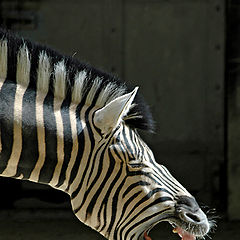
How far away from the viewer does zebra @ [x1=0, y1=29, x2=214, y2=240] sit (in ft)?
9.99

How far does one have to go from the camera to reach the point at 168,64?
26.2ft

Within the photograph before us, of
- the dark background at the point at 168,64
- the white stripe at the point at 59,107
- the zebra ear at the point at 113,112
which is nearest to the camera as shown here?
the zebra ear at the point at 113,112

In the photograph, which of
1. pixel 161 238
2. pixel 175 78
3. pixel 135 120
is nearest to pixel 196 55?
pixel 175 78

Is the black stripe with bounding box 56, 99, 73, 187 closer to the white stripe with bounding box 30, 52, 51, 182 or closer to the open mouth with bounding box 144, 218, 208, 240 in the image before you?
the white stripe with bounding box 30, 52, 51, 182

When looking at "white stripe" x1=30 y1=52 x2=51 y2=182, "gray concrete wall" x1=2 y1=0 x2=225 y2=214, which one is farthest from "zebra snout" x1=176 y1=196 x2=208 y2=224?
"gray concrete wall" x1=2 y1=0 x2=225 y2=214

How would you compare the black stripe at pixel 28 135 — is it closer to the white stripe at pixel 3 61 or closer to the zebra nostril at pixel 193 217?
the white stripe at pixel 3 61

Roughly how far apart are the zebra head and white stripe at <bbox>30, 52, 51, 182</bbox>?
0.23 meters

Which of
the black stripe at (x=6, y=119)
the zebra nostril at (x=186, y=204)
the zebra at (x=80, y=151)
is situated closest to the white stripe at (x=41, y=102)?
the zebra at (x=80, y=151)

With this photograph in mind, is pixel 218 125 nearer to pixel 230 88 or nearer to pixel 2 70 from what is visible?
pixel 230 88

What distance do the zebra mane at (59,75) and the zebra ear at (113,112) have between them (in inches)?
4.7

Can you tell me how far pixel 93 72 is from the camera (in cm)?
320

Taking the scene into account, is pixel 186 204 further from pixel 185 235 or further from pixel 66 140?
pixel 66 140

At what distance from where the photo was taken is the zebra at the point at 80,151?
3.04 m

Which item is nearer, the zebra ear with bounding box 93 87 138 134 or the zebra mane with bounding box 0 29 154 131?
the zebra ear with bounding box 93 87 138 134
